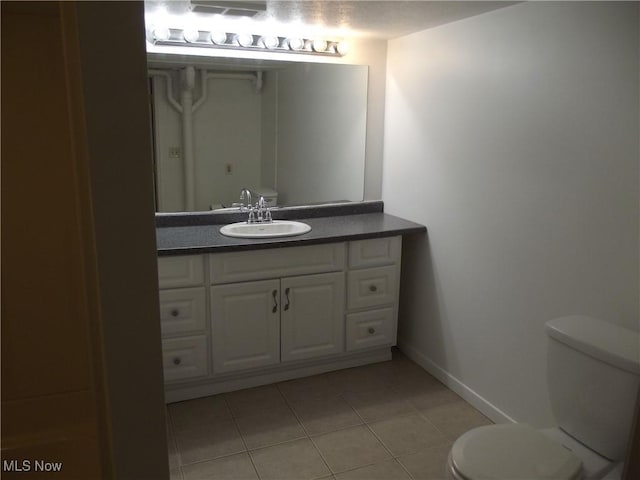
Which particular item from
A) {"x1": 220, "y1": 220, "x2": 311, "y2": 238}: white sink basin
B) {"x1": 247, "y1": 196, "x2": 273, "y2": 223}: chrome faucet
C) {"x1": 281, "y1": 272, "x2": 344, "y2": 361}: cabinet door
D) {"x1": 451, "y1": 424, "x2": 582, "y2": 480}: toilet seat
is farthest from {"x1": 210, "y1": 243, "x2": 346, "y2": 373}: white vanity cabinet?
{"x1": 451, "y1": 424, "x2": 582, "y2": 480}: toilet seat

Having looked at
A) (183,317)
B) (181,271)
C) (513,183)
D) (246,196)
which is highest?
(513,183)

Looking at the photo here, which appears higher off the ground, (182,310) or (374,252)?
(374,252)

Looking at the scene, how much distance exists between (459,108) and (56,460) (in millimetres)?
2412

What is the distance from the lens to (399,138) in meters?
3.32

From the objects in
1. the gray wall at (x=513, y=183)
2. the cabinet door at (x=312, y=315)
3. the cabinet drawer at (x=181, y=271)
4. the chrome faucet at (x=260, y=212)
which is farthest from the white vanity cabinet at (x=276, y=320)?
the gray wall at (x=513, y=183)

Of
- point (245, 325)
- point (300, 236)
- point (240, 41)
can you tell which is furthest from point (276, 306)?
point (240, 41)

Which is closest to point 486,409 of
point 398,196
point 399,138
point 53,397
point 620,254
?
point 620,254

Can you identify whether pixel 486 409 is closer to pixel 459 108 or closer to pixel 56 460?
pixel 459 108

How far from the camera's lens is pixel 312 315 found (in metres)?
3.06

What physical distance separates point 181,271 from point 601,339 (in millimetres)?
1881

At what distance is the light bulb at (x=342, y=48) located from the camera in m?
3.25

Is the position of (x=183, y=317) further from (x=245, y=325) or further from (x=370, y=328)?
(x=370, y=328)

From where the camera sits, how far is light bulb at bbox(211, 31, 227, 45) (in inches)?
116

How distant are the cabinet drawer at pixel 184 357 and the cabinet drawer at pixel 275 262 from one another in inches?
13.7
